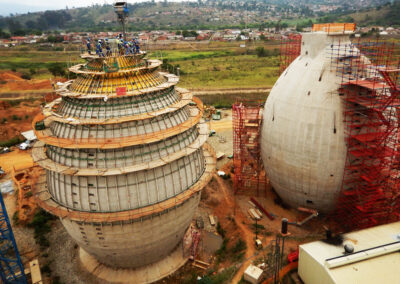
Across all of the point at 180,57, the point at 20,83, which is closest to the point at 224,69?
the point at 180,57

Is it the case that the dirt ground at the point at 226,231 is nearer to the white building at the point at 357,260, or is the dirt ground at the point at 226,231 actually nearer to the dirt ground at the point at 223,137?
the white building at the point at 357,260

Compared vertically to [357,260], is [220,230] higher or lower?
lower

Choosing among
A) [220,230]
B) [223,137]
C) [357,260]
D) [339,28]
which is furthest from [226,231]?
[223,137]

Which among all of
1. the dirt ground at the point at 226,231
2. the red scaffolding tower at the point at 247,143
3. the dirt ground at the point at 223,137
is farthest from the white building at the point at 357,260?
the dirt ground at the point at 223,137

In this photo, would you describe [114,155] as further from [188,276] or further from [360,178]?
[360,178]

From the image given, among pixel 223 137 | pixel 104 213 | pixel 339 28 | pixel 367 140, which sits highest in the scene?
pixel 339 28

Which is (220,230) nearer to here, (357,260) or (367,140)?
(357,260)
